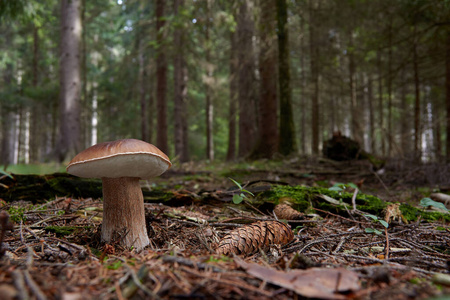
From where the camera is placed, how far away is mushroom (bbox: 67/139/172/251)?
1450 mm

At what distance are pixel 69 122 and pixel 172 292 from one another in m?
7.71

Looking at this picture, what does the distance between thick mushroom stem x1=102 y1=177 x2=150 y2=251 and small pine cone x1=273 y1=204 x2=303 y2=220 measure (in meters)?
1.18

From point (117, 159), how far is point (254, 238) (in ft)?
3.20

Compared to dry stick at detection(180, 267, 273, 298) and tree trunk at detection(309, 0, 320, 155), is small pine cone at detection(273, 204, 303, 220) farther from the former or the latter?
tree trunk at detection(309, 0, 320, 155)

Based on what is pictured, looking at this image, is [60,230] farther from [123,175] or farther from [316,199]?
[316,199]

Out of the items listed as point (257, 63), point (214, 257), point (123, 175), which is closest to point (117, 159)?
point (123, 175)

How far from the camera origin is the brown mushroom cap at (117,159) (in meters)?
1.42

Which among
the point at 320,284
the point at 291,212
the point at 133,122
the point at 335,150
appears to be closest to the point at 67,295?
the point at 320,284

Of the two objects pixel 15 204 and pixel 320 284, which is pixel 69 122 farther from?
pixel 320 284

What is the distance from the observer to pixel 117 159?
4.75 feet

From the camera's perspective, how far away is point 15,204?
2539mm

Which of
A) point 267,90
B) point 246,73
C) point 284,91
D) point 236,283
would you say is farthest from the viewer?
point 246,73

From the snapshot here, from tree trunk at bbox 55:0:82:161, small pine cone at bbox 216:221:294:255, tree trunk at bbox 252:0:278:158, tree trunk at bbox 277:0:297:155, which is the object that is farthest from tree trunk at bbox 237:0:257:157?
small pine cone at bbox 216:221:294:255

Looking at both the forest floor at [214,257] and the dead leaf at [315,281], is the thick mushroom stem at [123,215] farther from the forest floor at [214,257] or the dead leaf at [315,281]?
the dead leaf at [315,281]
